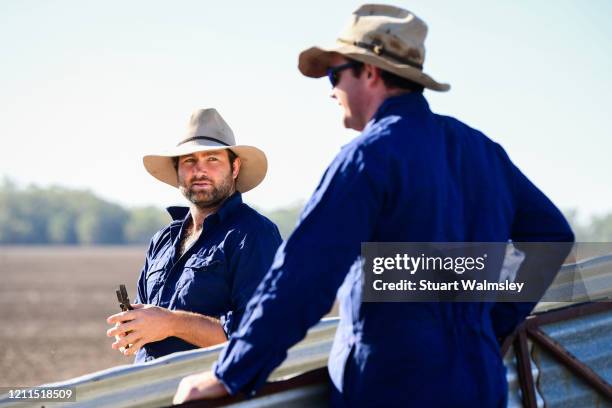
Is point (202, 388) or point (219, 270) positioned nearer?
point (202, 388)

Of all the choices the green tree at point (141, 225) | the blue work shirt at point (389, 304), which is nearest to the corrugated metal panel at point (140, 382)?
the blue work shirt at point (389, 304)

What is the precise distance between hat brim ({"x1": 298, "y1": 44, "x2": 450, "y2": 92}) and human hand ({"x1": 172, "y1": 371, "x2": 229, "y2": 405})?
882mm

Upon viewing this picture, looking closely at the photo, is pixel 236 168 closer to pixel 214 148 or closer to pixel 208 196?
pixel 214 148

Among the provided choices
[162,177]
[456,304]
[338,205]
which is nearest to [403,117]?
[338,205]

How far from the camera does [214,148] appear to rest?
4.39 meters

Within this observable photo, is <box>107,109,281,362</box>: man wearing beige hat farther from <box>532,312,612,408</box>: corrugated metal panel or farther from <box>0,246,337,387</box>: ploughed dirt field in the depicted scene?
<box>0,246,337,387</box>: ploughed dirt field

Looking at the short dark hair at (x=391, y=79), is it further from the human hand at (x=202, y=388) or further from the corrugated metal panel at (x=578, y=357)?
the corrugated metal panel at (x=578, y=357)

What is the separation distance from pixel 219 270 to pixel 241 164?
0.78 meters

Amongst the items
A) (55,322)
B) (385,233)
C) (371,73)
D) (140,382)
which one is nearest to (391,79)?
(371,73)

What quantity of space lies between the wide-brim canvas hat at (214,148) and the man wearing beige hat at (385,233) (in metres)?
1.82

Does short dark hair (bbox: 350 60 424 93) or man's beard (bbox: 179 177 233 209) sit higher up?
short dark hair (bbox: 350 60 424 93)

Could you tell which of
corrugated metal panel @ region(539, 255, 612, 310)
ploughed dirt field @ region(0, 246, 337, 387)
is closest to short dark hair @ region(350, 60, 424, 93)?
corrugated metal panel @ region(539, 255, 612, 310)

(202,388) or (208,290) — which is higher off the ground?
(202,388)

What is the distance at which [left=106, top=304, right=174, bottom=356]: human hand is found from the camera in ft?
12.4
